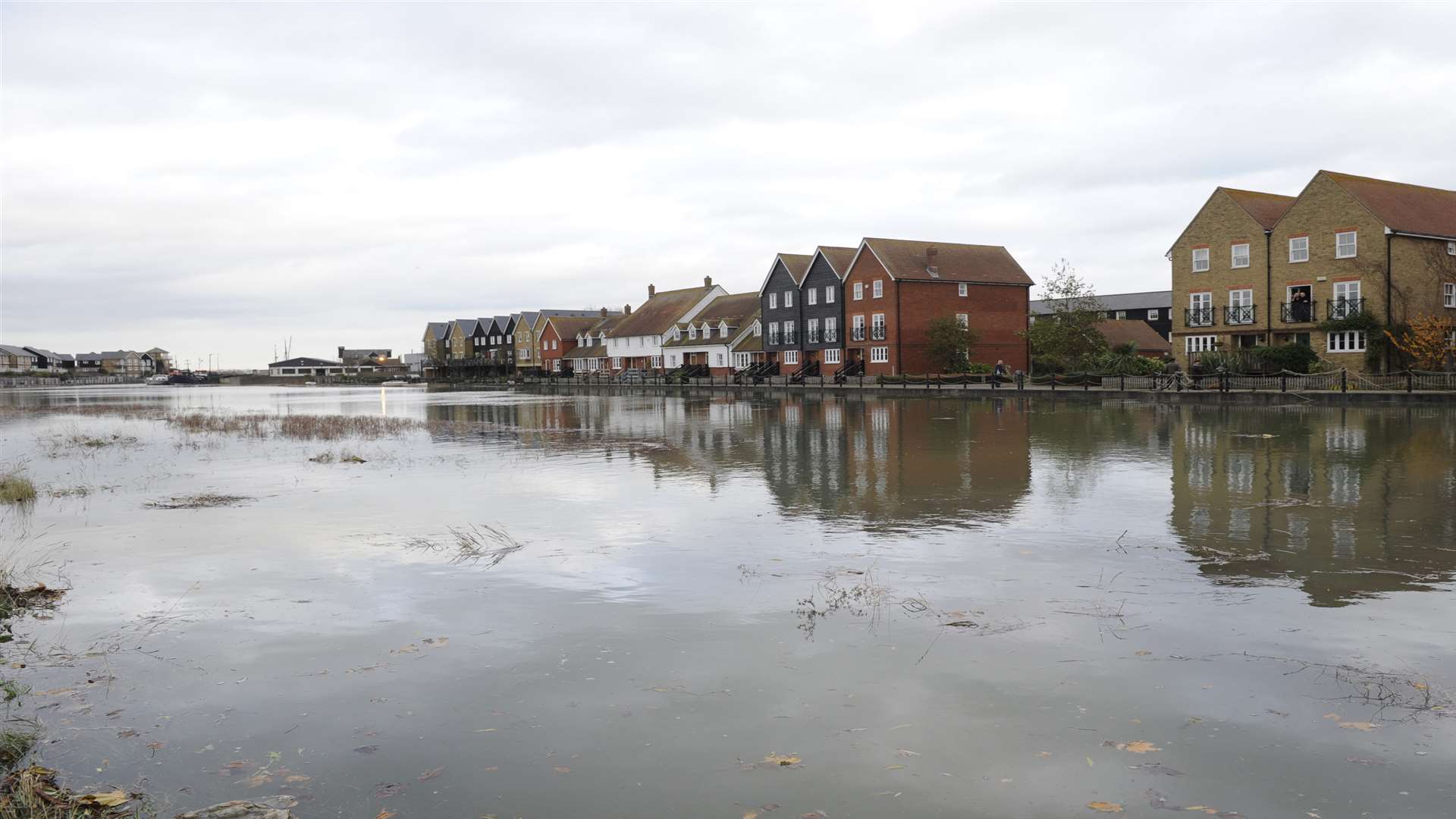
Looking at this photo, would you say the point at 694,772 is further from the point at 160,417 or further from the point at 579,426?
the point at 160,417

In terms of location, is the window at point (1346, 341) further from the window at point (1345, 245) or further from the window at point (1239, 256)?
the window at point (1239, 256)

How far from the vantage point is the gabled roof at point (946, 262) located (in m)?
68.4

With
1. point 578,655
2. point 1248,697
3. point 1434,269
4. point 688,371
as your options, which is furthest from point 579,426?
point 688,371

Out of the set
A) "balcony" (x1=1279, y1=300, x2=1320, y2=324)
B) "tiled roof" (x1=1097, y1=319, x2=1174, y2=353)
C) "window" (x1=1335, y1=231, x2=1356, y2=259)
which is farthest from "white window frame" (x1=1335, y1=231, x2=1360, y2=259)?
"tiled roof" (x1=1097, y1=319, x2=1174, y2=353)

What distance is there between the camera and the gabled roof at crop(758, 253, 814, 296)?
78.5 m

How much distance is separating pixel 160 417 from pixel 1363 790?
5199 cm

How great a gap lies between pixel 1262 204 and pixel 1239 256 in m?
3.72

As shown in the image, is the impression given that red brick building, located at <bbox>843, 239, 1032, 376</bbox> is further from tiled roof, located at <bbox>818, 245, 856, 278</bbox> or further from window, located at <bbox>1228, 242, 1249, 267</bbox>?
window, located at <bbox>1228, 242, 1249, 267</bbox>

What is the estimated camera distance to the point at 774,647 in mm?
7812

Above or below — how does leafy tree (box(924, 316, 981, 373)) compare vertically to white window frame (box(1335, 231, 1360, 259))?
below

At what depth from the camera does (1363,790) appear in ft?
17.1

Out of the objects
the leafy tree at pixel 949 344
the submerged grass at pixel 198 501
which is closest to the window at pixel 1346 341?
the leafy tree at pixel 949 344

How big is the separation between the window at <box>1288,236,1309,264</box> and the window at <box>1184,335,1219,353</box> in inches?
226

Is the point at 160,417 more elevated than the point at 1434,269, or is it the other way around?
the point at 1434,269
